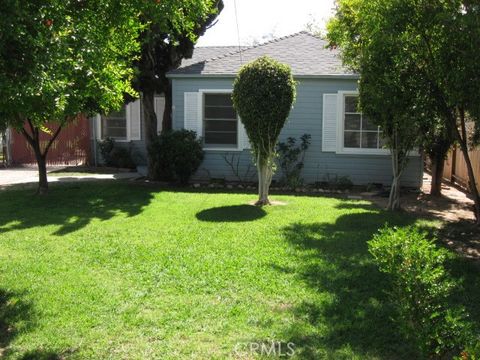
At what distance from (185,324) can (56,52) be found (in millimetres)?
2399

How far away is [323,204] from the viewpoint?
33.4 feet

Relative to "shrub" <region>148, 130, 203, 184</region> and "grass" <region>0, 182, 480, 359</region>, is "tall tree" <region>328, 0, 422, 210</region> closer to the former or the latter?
"grass" <region>0, 182, 480, 359</region>

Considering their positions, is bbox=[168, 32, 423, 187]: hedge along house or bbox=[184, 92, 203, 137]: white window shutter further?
bbox=[184, 92, 203, 137]: white window shutter

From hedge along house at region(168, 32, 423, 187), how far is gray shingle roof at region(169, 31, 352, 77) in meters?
0.03

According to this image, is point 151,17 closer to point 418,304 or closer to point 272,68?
point 272,68

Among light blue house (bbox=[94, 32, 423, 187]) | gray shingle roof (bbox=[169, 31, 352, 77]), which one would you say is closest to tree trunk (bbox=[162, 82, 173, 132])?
light blue house (bbox=[94, 32, 423, 187])

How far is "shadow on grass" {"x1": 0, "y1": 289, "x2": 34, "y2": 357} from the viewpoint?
415 centimetres

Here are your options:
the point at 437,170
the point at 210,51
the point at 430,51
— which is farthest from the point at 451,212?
the point at 210,51

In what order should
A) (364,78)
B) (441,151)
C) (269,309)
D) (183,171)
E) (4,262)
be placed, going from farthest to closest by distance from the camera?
(183,171), (441,151), (364,78), (4,262), (269,309)

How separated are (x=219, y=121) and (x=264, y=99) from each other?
186 inches

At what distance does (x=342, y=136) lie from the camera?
1302 centimetres

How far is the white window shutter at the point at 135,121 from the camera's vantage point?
15906 millimetres

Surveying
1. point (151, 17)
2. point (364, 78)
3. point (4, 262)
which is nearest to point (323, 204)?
point (364, 78)

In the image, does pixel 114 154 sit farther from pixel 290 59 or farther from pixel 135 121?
pixel 290 59
